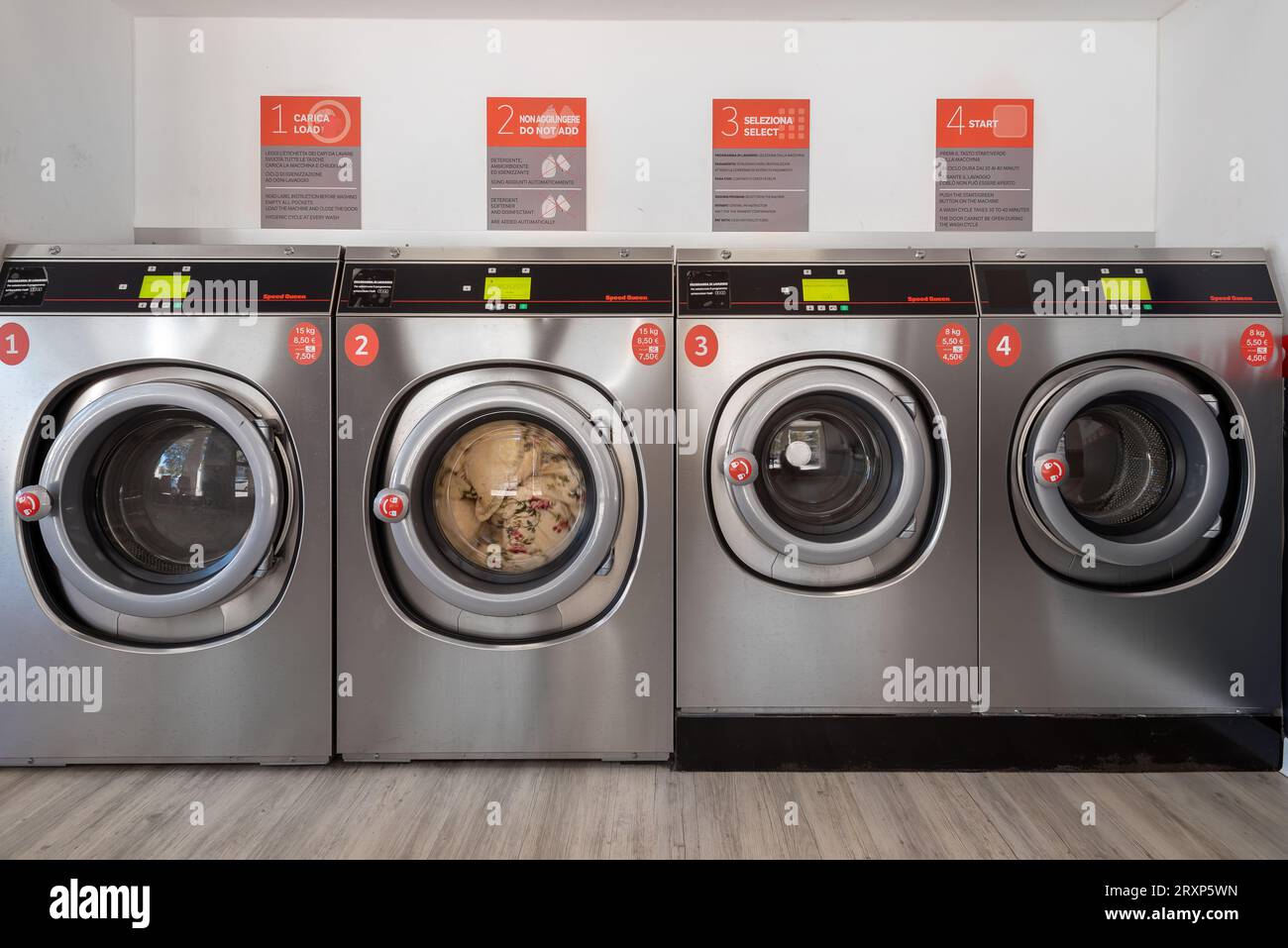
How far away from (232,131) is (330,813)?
2.30 metres

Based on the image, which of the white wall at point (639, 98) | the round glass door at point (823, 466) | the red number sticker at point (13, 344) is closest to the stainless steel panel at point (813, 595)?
the round glass door at point (823, 466)

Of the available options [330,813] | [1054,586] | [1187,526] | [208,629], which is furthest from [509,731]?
[1187,526]

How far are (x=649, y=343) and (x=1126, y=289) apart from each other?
1310 mm

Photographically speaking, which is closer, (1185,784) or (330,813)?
(330,813)

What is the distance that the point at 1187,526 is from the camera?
1.91 metres

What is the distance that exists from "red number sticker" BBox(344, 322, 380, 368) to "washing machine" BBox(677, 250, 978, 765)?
81 cm

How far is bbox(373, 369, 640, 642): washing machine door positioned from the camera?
6.22 ft

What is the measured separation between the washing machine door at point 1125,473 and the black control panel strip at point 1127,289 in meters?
0.17

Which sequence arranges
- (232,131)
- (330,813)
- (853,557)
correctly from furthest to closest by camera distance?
(232,131) → (853,557) → (330,813)

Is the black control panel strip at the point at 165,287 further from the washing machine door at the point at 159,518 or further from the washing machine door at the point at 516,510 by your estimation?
the washing machine door at the point at 516,510

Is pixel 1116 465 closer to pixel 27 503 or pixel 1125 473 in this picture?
pixel 1125 473

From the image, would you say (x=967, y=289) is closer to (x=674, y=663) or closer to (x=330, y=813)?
(x=674, y=663)

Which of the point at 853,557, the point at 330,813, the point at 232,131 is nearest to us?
the point at 330,813

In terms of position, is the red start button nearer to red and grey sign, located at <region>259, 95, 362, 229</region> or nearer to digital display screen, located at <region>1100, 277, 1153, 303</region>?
red and grey sign, located at <region>259, 95, 362, 229</region>
